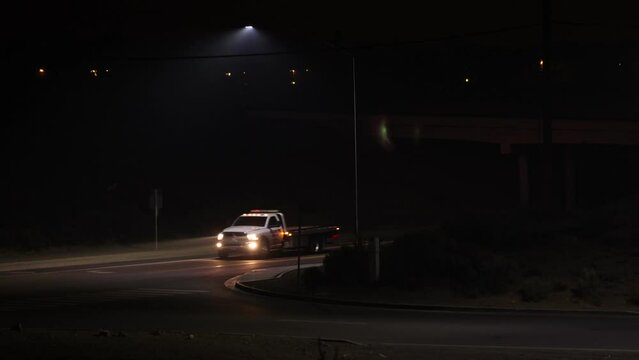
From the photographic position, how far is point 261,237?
3669 centimetres

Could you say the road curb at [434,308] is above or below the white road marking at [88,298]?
below

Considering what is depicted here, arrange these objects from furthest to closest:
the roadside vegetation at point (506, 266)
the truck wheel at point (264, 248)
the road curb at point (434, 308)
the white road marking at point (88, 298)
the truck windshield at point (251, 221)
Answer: the truck windshield at point (251, 221) < the truck wheel at point (264, 248) < the roadside vegetation at point (506, 266) < the white road marking at point (88, 298) < the road curb at point (434, 308)

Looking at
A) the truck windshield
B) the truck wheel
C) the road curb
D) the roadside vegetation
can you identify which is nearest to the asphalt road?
the road curb

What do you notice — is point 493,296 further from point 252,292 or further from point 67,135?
point 67,135

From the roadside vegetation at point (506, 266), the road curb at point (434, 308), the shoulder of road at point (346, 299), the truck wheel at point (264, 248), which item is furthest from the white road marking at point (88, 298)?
the truck wheel at point (264, 248)

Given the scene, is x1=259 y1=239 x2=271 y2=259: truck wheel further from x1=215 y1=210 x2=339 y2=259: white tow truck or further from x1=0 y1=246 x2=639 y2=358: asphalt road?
x1=0 y1=246 x2=639 y2=358: asphalt road

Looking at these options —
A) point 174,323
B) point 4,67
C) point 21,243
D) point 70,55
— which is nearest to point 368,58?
point 70,55

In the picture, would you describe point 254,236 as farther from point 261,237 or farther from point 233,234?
point 233,234

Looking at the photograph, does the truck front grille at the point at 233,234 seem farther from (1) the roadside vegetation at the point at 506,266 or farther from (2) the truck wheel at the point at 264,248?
(1) the roadside vegetation at the point at 506,266

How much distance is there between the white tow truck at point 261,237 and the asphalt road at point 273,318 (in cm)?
984

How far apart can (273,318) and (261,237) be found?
61.9ft

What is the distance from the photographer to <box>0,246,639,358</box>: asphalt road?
14828 millimetres

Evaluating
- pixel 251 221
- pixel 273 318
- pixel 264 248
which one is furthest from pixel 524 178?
pixel 273 318

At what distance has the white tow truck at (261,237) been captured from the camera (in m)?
36.4
